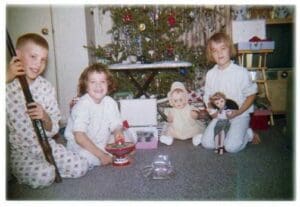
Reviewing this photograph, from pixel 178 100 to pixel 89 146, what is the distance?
25.7 inches

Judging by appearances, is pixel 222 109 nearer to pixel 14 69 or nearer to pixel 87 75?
pixel 87 75

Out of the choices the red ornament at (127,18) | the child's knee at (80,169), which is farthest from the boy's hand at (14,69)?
the red ornament at (127,18)

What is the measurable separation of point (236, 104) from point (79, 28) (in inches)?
40.6

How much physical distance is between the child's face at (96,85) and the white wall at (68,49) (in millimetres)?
422

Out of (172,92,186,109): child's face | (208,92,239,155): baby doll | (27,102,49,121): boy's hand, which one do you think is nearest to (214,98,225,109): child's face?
(208,92,239,155): baby doll

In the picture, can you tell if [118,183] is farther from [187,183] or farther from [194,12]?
[194,12]

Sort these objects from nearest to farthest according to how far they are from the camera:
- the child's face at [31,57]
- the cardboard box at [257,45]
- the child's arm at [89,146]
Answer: the child's face at [31,57]
the child's arm at [89,146]
the cardboard box at [257,45]

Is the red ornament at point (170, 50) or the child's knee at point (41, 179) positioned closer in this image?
the child's knee at point (41, 179)

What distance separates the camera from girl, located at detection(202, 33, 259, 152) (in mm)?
1514

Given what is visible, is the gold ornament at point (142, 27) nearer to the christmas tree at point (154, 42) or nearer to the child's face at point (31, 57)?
the christmas tree at point (154, 42)

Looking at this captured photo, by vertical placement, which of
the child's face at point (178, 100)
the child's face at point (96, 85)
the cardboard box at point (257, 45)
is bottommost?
the child's face at point (178, 100)

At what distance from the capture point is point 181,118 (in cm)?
176

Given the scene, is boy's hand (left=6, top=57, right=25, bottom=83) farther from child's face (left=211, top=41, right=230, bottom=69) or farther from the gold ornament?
the gold ornament

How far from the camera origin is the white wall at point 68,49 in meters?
1.74
